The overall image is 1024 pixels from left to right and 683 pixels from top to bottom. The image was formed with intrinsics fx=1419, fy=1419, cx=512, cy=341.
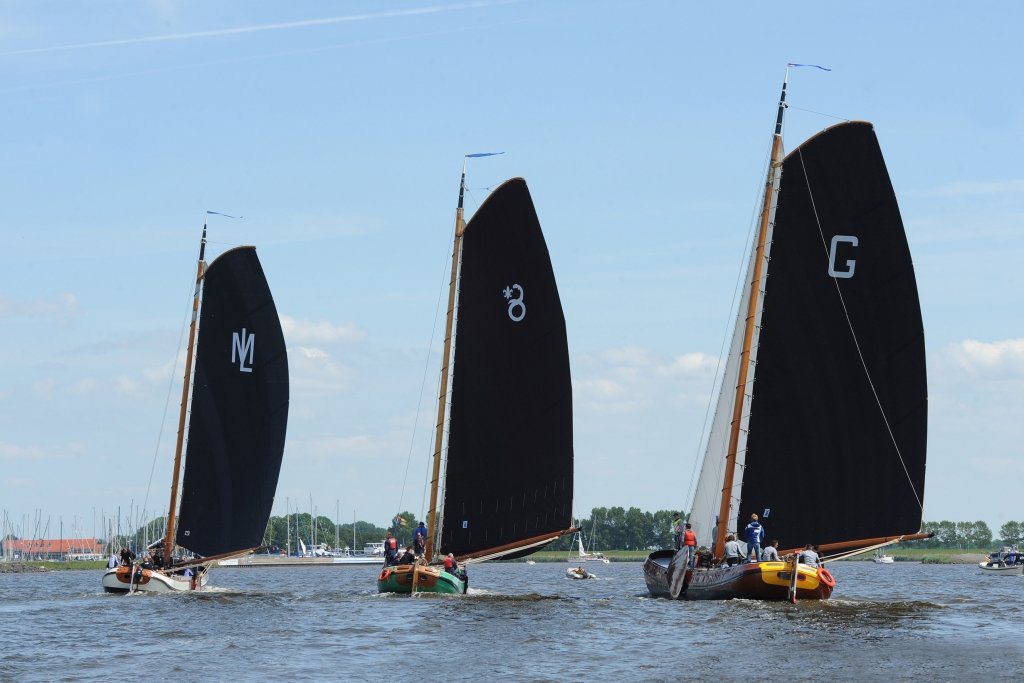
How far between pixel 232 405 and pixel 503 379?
1649 centimetres

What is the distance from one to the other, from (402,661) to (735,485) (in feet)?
58.3

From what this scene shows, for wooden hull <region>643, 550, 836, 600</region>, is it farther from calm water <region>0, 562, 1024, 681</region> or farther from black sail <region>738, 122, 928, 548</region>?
black sail <region>738, 122, 928, 548</region>

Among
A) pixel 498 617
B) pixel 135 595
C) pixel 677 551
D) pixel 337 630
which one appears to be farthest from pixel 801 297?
pixel 135 595

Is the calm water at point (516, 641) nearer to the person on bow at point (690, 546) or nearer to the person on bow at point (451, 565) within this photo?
the person on bow at point (451, 565)

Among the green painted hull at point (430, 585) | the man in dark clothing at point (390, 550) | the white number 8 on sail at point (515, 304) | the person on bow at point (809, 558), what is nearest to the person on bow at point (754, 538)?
the person on bow at point (809, 558)

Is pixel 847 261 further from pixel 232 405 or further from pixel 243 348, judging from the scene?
pixel 232 405

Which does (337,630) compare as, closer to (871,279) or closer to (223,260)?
(871,279)

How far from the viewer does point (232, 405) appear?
216 ft

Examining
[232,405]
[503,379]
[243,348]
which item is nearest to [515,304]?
[503,379]

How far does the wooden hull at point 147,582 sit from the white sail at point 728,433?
982 inches

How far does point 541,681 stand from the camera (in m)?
32.4

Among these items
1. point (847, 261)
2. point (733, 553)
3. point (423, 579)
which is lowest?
point (423, 579)

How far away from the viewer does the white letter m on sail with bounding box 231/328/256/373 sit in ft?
217

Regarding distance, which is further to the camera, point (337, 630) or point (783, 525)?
point (783, 525)
